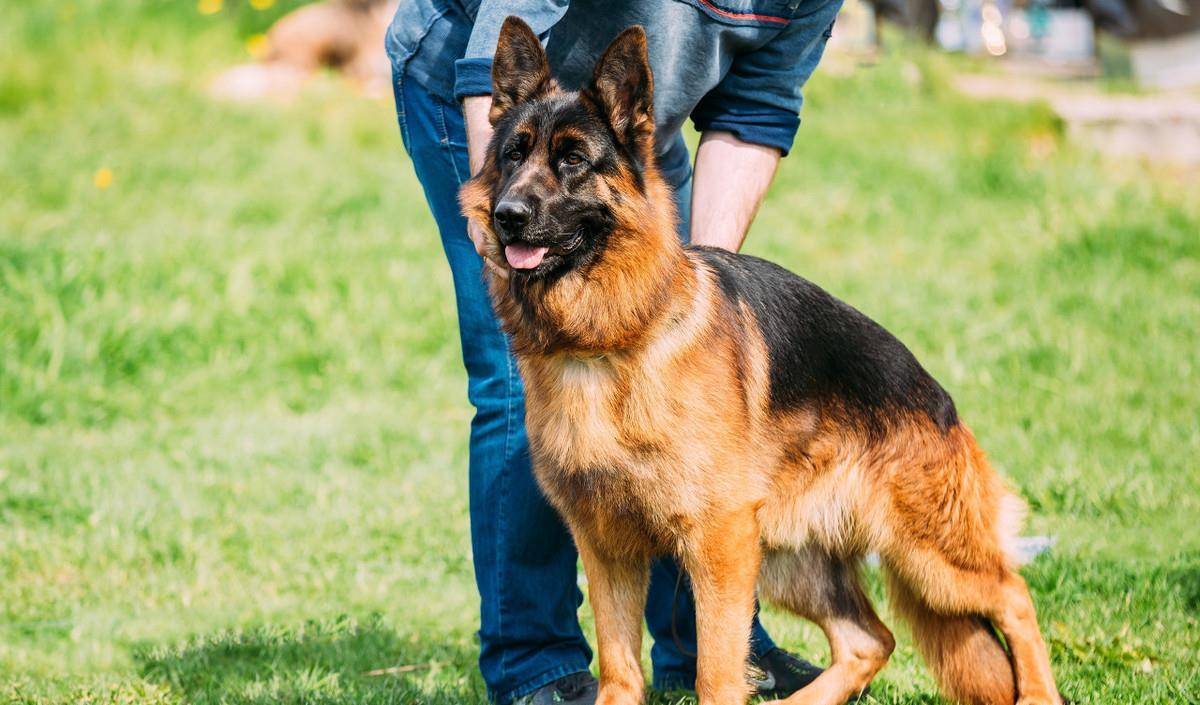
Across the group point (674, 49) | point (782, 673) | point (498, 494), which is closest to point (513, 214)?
point (674, 49)

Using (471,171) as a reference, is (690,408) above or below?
below

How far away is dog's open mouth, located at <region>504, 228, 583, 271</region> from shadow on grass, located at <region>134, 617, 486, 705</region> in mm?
1589

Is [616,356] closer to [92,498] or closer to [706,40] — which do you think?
[706,40]

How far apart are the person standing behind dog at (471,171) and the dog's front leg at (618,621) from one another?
0.96 ft

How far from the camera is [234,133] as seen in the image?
11898 millimetres

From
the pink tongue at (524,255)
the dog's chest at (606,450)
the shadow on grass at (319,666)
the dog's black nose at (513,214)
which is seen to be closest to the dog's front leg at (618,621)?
the dog's chest at (606,450)

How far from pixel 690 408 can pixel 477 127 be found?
97cm

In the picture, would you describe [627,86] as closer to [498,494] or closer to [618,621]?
[498,494]

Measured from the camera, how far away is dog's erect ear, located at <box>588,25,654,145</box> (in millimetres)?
3006

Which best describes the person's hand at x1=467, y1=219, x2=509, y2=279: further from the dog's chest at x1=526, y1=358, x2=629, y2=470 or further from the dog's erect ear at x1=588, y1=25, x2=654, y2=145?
the dog's erect ear at x1=588, y1=25, x2=654, y2=145

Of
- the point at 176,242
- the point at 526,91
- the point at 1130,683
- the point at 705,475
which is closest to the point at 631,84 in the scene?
the point at 526,91

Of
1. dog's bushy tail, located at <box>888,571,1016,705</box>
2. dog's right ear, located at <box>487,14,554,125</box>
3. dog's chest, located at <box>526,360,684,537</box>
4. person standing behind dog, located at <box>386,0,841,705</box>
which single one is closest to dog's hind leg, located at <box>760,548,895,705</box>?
dog's bushy tail, located at <box>888,571,1016,705</box>

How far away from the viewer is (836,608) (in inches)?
148

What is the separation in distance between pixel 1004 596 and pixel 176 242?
24.4ft
